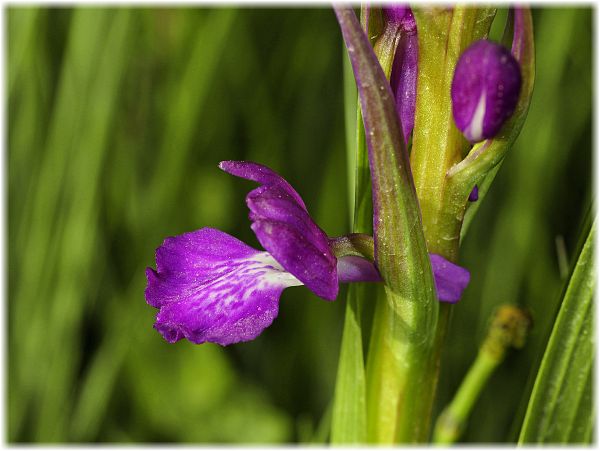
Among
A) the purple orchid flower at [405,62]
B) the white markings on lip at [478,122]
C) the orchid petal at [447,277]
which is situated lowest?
the orchid petal at [447,277]

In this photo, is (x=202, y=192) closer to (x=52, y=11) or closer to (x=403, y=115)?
(x=52, y=11)

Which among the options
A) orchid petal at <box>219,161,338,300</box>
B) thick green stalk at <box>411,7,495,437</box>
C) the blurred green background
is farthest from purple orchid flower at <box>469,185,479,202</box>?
the blurred green background

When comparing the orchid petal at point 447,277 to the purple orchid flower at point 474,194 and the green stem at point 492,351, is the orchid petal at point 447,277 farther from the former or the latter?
the green stem at point 492,351

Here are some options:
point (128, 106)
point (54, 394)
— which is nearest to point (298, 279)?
point (54, 394)

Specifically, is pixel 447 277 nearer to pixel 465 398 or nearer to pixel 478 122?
pixel 478 122

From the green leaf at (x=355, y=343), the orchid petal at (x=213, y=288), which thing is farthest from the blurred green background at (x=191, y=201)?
the orchid petal at (x=213, y=288)
